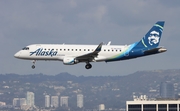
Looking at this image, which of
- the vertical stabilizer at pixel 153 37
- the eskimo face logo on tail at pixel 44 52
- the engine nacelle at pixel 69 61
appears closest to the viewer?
the engine nacelle at pixel 69 61

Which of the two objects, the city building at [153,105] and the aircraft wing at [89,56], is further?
the city building at [153,105]

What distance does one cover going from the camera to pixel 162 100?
185m

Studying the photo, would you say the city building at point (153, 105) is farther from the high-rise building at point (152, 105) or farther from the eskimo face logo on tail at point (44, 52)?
the eskimo face logo on tail at point (44, 52)

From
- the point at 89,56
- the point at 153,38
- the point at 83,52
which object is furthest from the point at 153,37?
the point at 83,52

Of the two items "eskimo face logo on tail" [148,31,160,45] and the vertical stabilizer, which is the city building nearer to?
the vertical stabilizer

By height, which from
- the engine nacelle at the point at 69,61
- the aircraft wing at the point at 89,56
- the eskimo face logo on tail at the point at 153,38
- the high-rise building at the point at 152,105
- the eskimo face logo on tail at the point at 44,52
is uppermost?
the eskimo face logo on tail at the point at 153,38

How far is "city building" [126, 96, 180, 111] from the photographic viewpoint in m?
182

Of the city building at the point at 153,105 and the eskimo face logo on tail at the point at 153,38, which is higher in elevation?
the eskimo face logo on tail at the point at 153,38

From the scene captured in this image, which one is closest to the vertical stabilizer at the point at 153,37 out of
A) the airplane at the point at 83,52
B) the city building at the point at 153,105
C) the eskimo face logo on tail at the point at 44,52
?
the airplane at the point at 83,52

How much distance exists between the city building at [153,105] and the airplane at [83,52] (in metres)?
65.4

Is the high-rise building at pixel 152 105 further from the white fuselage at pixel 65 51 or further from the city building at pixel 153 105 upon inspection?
the white fuselage at pixel 65 51

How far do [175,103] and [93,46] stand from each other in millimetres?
72193

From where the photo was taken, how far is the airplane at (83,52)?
11525cm

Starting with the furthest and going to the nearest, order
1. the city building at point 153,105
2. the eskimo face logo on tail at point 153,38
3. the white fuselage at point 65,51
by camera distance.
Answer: the city building at point 153,105 → the eskimo face logo on tail at point 153,38 → the white fuselage at point 65,51
